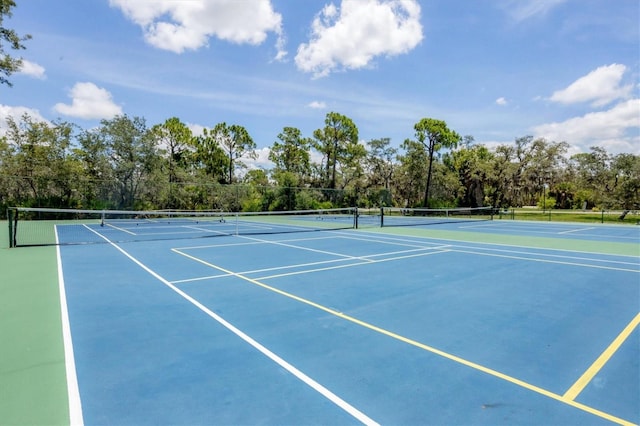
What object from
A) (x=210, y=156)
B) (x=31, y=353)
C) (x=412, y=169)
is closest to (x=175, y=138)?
(x=210, y=156)

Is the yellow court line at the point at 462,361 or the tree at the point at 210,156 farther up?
the tree at the point at 210,156

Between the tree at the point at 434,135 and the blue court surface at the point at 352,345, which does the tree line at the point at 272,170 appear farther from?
the blue court surface at the point at 352,345

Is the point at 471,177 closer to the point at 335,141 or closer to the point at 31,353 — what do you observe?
the point at 335,141

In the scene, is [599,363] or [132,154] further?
[132,154]

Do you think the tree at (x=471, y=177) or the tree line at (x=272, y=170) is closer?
the tree line at (x=272, y=170)

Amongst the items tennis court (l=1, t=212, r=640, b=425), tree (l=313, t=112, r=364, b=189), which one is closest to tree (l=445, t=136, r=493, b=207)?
tree (l=313, t=112, r=364, b=189)

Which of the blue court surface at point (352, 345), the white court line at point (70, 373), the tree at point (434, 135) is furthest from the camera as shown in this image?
the tree at point (434, 135)

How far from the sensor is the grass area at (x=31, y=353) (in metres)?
2.68

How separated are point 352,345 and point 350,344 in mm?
30

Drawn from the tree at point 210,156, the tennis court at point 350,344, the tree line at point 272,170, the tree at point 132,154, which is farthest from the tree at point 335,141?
the tennis court at point 350,344

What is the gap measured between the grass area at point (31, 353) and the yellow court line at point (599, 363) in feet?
13.0

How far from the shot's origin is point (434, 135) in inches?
1449

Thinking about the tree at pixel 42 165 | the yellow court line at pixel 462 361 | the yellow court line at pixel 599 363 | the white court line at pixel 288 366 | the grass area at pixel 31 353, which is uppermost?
the tree at pixel 42 165

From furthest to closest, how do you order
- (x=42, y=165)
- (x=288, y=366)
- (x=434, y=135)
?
1. (x=434, y=135)
2. (x=42, y=165)
3. (x=288, y=366)
